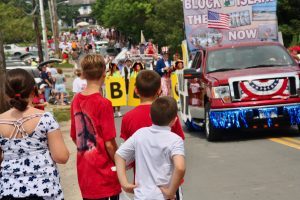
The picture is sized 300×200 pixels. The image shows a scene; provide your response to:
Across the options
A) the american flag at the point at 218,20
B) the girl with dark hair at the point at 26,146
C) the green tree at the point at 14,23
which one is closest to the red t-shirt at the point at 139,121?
the girl with dark hair at the point at 26,146

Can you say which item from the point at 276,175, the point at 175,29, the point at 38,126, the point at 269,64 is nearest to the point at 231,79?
the point at 269,64

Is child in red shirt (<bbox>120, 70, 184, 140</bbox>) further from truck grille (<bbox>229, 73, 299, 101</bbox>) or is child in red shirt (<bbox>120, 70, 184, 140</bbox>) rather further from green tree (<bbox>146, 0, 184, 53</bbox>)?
green tree (<bbox>146, 0, 184, 53</bbox>)

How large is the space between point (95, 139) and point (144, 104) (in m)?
0.52

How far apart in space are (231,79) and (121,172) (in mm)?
8317

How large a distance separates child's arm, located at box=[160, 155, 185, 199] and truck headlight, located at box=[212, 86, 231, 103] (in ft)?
27.5

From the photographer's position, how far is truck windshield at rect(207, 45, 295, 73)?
45.1 ft

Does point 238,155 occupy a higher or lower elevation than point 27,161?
lower

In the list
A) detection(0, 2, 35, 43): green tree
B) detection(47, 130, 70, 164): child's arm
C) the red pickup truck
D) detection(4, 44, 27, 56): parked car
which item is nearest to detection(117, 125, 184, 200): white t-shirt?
detection(47, 130, 70, 164): child's arm

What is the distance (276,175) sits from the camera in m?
9.52

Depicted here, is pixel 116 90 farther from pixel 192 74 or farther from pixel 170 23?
pixel 170 23

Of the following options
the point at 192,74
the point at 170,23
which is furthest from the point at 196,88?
the point at 170,23

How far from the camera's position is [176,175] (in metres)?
4.55

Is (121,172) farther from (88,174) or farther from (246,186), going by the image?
(246,186)

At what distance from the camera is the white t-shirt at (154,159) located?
15.2ft
